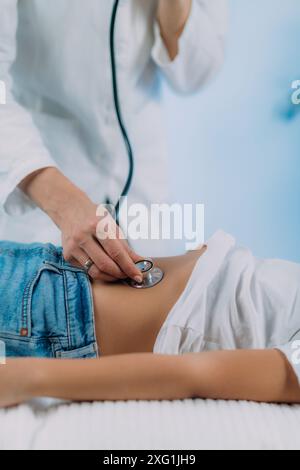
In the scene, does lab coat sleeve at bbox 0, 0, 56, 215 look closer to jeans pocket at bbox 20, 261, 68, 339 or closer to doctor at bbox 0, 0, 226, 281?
doctor at bbox 0, 0, 226, 281

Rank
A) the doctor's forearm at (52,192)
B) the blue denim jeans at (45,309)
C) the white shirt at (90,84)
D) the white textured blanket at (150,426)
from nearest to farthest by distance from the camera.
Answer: the white textured blanket at (150,426) < the blue denim jeans at (45,309) < the doctor's forearm at (52,192) < the white shirt at (90,84)

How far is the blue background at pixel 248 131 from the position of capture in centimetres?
121

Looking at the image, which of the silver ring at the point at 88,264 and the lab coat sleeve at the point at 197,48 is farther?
the lab coat sleeve at the point at 197,48

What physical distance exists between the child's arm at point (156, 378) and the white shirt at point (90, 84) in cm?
39

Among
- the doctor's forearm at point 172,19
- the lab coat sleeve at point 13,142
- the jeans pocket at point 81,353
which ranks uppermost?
the doctor's forearm at point 172,19

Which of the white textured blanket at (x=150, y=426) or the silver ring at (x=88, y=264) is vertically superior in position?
the silver ring at (x=88, y=264)

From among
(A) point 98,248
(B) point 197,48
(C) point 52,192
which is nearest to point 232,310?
(A) point 98,248

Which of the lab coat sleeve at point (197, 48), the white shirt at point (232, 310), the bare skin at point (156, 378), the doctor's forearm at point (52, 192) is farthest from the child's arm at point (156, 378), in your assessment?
the lab coat sleeve at point (197, 48)

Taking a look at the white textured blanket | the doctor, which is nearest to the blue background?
the doctor

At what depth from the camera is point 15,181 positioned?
95 centimetres

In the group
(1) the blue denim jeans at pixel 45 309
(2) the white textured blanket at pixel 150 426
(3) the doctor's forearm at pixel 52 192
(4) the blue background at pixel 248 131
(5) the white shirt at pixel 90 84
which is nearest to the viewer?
(2) the white textured blanket at pixel 150 426

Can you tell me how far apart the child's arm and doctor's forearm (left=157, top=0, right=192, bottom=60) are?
656 millimetres

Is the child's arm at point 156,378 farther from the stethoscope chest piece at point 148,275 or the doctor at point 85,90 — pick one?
the doctor at point 85,90

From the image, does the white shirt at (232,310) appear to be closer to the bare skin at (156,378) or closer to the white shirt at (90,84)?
the bare skin at (156,378)
